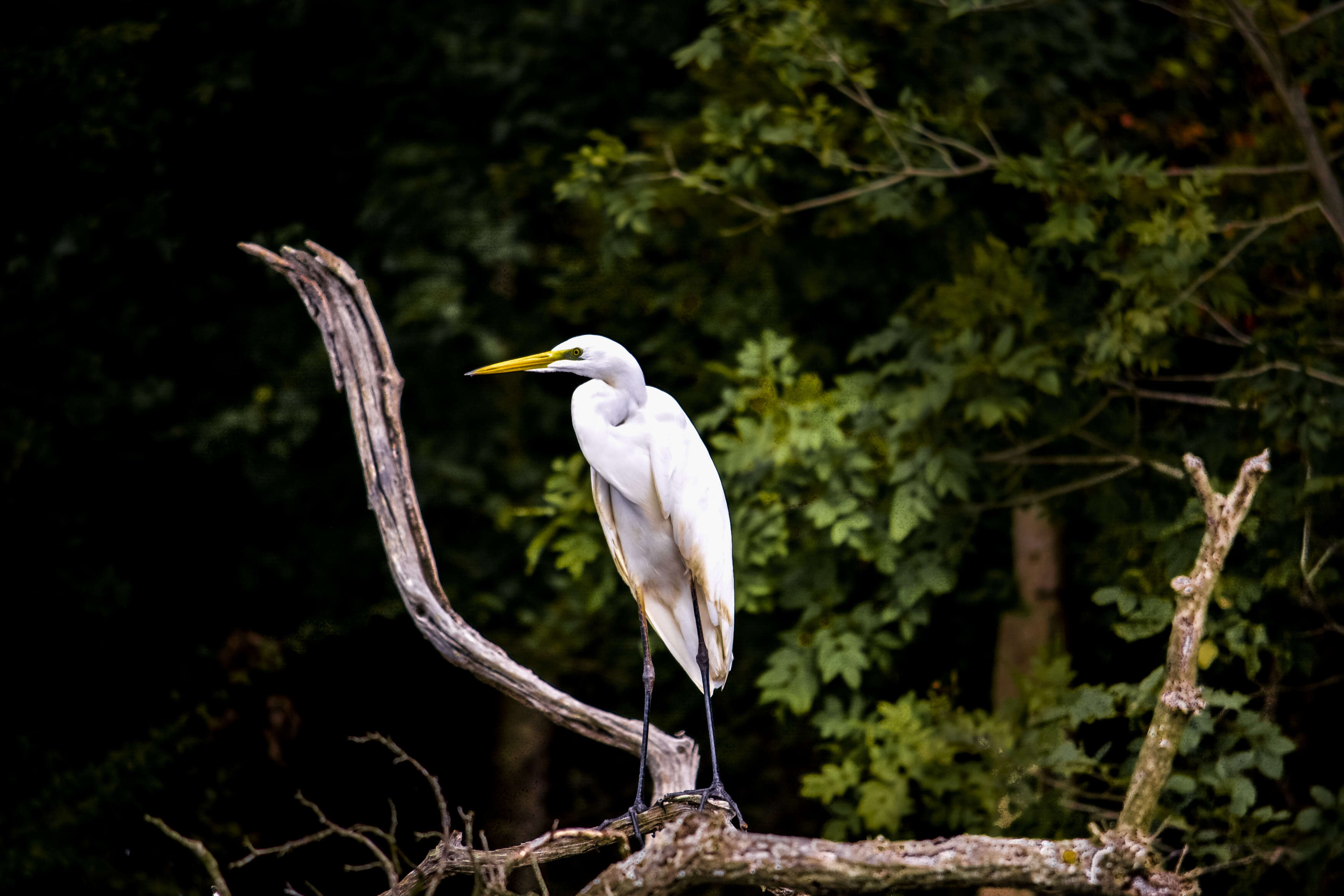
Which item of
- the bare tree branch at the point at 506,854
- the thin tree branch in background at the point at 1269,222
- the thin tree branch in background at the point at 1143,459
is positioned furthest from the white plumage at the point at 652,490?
the thin tree branch in background at the point at 1269,222

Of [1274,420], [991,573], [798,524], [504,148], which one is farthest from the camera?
[504,148]

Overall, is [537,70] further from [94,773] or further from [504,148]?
[94,773]

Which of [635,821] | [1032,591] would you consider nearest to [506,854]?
[635,821]

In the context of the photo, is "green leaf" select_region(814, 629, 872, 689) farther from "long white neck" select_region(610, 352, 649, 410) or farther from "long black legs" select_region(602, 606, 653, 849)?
"long white neck" select_region(610, 352, 649, 410)

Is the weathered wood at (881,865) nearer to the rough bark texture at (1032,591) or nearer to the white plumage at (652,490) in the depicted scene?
the white plumage at (652,490)

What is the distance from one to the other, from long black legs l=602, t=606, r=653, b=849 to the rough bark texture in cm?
185

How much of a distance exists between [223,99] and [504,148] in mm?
966

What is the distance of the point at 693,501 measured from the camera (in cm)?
193

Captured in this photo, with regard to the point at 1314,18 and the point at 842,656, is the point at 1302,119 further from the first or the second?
A: the point at 842,656

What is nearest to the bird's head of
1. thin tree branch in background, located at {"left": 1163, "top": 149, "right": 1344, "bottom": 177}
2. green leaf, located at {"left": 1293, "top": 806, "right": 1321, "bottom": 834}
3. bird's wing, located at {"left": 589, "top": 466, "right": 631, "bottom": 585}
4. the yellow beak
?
the yellow beak

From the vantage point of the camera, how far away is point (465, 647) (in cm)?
218

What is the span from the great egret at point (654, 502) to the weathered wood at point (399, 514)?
6.3 inches

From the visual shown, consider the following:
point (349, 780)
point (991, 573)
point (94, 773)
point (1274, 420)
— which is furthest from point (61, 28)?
point (1274, 420)

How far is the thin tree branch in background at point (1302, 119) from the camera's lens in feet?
9.04
